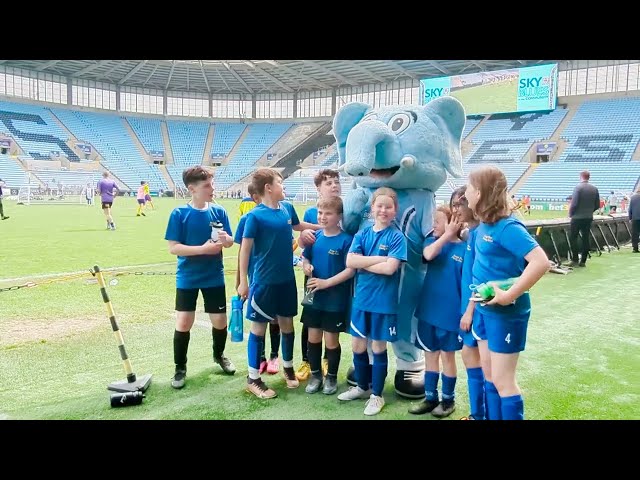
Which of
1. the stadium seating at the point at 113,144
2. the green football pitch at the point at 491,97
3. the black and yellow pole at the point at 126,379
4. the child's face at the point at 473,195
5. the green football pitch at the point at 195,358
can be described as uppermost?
the green football pitch at the point at 491,97

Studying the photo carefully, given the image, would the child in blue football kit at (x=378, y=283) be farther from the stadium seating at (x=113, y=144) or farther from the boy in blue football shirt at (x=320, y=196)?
the stadium seating at (x=113, y=144)

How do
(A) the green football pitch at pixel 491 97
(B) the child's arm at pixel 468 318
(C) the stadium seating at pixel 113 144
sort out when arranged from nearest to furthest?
(B) the child's arm at pixel 468 318 → (A) the green football pitch at pixel 491 97 → (C) the stadium seating at pixel 113 144

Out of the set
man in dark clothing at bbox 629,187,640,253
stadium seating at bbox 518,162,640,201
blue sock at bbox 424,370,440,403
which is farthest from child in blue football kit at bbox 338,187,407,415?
stadium seating at bbox 518,162,640,201

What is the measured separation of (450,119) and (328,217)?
1.31m

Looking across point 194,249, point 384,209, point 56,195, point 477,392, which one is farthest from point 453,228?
point 56,195

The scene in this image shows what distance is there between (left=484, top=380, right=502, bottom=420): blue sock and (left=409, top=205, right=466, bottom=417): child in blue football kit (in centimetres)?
43

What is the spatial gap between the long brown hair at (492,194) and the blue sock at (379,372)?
4.19 ft

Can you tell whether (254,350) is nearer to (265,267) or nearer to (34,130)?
(265,267)

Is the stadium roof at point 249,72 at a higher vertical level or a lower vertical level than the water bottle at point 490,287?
higher

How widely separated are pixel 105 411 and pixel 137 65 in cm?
4710

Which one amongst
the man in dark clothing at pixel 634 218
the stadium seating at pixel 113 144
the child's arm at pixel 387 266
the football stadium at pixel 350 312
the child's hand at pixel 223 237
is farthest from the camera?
the stadium seating at pixel 113 144

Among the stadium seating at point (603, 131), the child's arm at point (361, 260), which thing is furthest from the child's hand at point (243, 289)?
the stadium seating at point (603, 131)

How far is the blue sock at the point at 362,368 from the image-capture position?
3.61m
